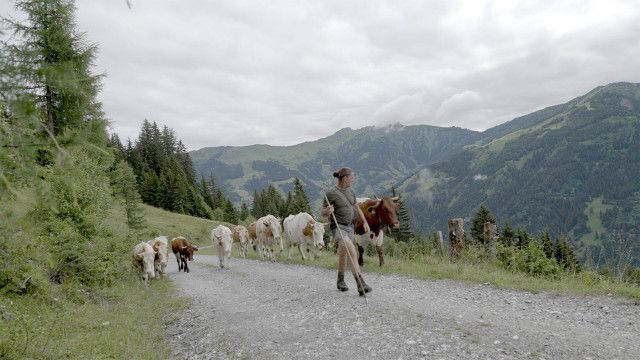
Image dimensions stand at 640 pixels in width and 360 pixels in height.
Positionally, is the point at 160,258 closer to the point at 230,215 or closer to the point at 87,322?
the point at 87,322

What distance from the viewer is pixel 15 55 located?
330cm

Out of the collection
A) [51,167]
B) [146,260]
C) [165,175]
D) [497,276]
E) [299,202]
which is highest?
[165,175]

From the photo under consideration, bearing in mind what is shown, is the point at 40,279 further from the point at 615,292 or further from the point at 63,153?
the point at 615,292

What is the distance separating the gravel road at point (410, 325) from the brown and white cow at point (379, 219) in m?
3.03

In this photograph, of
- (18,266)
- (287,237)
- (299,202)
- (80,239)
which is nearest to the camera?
(18,266)

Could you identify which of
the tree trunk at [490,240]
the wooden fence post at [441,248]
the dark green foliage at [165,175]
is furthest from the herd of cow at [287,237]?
the dark green foliage at [165,175]

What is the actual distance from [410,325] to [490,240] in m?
7.97

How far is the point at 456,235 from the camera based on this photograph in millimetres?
15094

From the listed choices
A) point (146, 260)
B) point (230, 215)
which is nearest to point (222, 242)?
point (146, 260)

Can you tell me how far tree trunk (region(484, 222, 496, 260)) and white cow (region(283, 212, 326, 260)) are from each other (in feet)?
24.5

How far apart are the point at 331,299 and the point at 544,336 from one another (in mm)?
4695

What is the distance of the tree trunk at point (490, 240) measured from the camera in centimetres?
1404

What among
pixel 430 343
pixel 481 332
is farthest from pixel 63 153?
pixel 481 332

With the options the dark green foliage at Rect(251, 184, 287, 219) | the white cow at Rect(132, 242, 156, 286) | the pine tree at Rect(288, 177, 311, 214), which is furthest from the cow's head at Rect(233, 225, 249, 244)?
the dark green foliage at Rect(251, 184, 287, 219)
